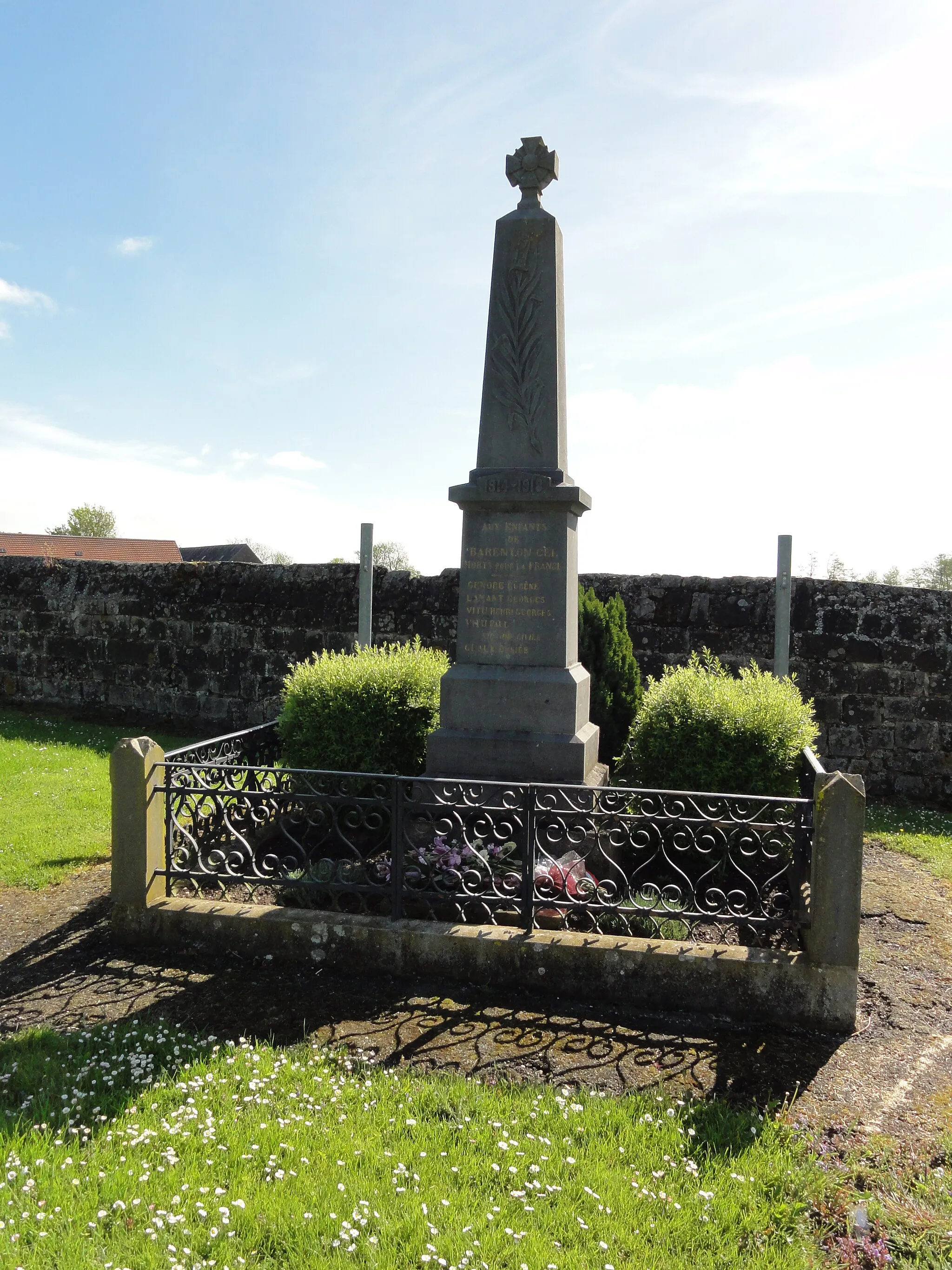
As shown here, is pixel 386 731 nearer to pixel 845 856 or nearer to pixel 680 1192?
pixel 845 856

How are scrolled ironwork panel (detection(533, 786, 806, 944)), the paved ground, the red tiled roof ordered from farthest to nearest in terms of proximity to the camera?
the red tiled roof, scrolled ironwork panel (detection(533, 786, 806, 944)), the paved ground

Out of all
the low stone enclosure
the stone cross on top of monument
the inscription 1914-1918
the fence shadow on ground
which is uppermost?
the stone cross on top of monument

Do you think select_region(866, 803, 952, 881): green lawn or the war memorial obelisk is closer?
the war memorial obelisk

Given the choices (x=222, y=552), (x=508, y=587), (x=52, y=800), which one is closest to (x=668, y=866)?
(x=508, y=587)

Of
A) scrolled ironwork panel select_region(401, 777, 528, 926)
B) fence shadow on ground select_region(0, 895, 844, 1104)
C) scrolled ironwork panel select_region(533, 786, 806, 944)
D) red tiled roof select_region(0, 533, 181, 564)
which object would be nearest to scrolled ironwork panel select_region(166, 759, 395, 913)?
scrolled ironwork panel select_region(401, 777, 528, 926)

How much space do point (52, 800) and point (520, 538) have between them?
438 cm

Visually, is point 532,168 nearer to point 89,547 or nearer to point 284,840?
point 284,840

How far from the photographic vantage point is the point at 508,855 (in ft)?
14.8

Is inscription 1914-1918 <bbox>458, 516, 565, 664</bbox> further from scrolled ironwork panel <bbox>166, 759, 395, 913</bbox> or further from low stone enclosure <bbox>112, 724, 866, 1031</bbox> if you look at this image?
scrolled ironwork panel <bbox>166, 759, 395, 913</bbox>

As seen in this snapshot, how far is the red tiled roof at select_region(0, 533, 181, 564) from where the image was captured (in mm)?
28453

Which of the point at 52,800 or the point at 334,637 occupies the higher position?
the point at 334,637

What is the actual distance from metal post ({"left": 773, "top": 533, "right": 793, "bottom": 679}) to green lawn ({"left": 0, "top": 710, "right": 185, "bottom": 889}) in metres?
5.76

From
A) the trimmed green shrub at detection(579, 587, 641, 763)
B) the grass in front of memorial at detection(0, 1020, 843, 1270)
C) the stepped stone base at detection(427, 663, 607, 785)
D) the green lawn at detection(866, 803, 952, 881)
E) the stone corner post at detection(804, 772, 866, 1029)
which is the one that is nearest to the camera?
the grass in front of memorial at detection(0, 1020, 843, 1270)

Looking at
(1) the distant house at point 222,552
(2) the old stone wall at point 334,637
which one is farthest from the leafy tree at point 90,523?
(2) the old stone wall at point 334,637
